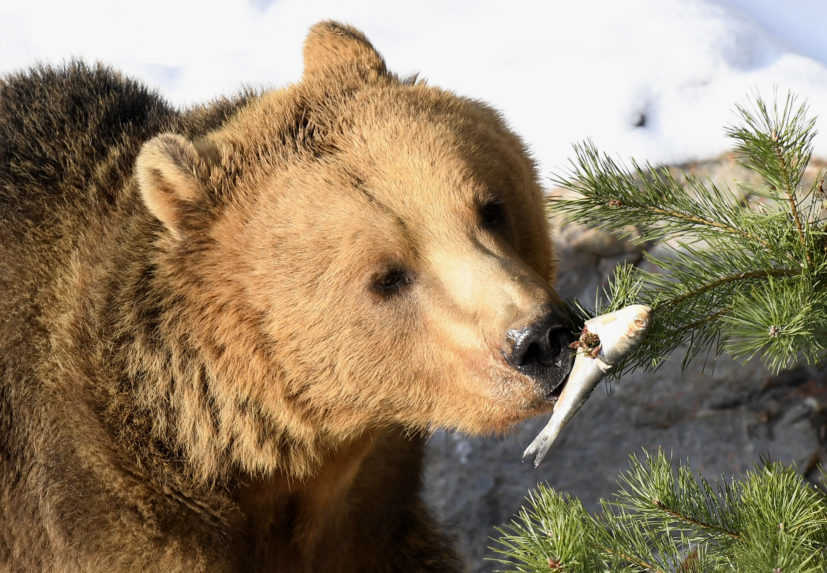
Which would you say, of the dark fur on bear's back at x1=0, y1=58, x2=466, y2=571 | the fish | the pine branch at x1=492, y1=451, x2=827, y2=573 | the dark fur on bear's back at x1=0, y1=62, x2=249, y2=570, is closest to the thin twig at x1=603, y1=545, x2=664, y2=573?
Result: the pine branch at x1=492, y1=451, x2=827, y2=573

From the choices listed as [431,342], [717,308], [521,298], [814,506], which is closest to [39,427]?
[431,342]

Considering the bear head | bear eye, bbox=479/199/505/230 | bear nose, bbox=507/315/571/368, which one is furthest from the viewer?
bear eye, bbox=479/199/505/230

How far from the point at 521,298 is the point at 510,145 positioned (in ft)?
3.35

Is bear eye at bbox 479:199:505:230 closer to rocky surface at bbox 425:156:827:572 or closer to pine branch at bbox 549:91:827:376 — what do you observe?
pine branch at bbox 549:91:827:376

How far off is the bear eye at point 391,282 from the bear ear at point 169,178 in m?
0.67

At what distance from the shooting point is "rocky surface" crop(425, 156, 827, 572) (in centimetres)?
533

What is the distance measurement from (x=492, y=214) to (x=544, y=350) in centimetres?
63

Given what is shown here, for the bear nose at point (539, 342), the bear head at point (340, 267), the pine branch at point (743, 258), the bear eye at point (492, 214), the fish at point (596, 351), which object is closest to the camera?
the fish at point (596, 351)

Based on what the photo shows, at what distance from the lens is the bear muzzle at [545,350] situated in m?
2.80

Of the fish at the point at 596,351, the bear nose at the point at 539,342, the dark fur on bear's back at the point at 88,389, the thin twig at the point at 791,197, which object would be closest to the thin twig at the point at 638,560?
the fish at the point at 596,351

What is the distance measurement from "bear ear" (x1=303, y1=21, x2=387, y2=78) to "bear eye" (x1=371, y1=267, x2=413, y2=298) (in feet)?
3.01

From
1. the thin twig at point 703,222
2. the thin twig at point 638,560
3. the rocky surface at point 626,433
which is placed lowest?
the rocky surface at point 626,433

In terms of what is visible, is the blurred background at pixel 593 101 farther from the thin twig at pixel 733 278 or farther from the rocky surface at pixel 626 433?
the thin twig at pixel 733 278

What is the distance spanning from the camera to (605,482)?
18.2 ft
